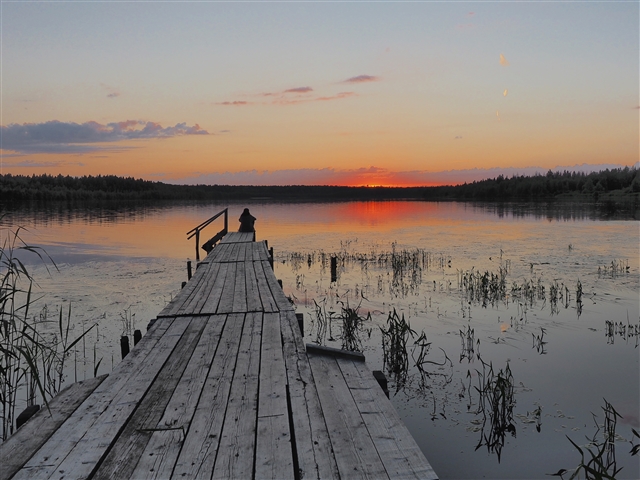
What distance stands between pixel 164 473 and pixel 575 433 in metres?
5.86

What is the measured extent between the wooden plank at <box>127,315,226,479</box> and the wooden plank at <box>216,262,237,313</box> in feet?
6.76

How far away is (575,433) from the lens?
6.56 m

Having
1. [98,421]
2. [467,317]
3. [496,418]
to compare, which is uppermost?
[98,421]

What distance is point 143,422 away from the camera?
→ 373 centimetres

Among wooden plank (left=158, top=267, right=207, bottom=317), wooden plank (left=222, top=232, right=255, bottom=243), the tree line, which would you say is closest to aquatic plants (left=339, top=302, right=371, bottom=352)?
wooden plank (left=158, top=267, right=207, bottom=317)

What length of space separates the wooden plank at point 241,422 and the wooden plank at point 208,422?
0.17ft

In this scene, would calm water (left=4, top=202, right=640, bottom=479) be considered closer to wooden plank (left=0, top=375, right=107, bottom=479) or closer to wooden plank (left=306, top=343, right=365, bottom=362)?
wooden plank (left=306, top=343, right=365, bottom=362)

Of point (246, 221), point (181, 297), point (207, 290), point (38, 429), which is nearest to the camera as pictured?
point (38, 429)

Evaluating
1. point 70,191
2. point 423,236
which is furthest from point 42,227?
point 70,191

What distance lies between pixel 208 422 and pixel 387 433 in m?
1.43

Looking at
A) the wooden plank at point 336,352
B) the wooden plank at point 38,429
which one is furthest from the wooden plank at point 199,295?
the wooden plank at point 38,429

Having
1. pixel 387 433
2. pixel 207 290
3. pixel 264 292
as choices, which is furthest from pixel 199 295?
pixel 387 433

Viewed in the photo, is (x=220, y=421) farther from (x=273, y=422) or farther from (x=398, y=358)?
(x=398, y=358)

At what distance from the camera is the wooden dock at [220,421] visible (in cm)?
317
